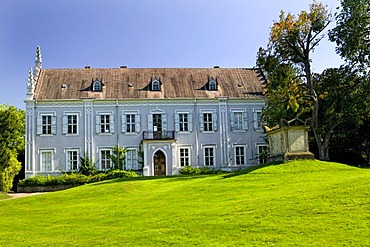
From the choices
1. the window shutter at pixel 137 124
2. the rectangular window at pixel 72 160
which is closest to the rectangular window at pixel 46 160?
the rectangular window at pixel 72 160

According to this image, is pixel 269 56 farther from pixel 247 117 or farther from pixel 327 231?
pixel 327 231

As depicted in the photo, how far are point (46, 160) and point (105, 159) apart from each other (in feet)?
16.3

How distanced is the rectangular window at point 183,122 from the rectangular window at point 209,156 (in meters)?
2.61

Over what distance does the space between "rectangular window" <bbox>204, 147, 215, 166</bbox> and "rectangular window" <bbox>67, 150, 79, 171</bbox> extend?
11.2 metres

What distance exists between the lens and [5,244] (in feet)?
37.9

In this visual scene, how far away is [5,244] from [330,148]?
103ft

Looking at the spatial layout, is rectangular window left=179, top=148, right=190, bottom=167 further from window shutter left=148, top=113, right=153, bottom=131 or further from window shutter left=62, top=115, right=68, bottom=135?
window shutter left=62, top=115, right=68, bottom=135

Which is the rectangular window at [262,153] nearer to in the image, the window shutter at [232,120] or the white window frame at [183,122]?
the window shutter at [232,120]

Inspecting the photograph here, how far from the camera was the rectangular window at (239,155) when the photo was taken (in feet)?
133

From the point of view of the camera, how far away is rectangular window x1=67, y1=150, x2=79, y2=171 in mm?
38625

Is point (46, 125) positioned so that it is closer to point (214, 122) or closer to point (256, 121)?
point (214, 122)

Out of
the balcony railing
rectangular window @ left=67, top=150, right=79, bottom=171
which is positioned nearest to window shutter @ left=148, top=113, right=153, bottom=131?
the balcony railing

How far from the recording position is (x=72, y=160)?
127 ft

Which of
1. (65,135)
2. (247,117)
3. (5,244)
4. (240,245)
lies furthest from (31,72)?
(240,245)
